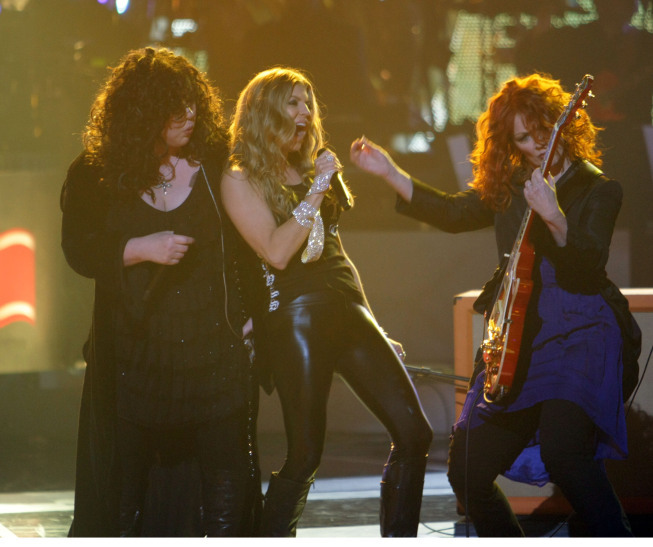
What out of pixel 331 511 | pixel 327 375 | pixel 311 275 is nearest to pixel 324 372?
pixel 327 375

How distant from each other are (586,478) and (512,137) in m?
1.11

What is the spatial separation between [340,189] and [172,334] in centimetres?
73

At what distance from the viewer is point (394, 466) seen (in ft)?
10.5

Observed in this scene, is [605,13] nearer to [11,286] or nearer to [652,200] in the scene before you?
[652,200]

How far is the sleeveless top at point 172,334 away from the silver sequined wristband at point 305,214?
28 centimetres

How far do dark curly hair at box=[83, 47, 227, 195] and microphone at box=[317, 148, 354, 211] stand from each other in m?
0.47

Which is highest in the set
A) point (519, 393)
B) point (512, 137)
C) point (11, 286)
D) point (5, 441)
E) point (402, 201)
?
point (512, 137)

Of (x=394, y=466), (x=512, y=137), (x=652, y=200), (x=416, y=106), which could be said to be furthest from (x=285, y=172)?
(x=652, y=200)

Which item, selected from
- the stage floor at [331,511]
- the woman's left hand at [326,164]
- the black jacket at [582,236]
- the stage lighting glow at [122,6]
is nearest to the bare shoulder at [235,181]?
the woman's left hand at [326,164]

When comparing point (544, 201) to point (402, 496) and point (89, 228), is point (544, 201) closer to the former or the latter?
point (402, 496)

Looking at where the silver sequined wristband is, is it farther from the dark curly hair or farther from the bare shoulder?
the dark curly hair

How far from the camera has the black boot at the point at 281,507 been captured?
10.2 feet

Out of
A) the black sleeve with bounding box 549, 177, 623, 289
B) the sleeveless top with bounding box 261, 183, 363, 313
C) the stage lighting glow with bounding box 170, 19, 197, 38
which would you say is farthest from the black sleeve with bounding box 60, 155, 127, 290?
the stage lighting glow with bounding box 170, 19, 197, 38

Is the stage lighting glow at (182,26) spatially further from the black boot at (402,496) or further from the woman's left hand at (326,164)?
the black boot at (402,496)
